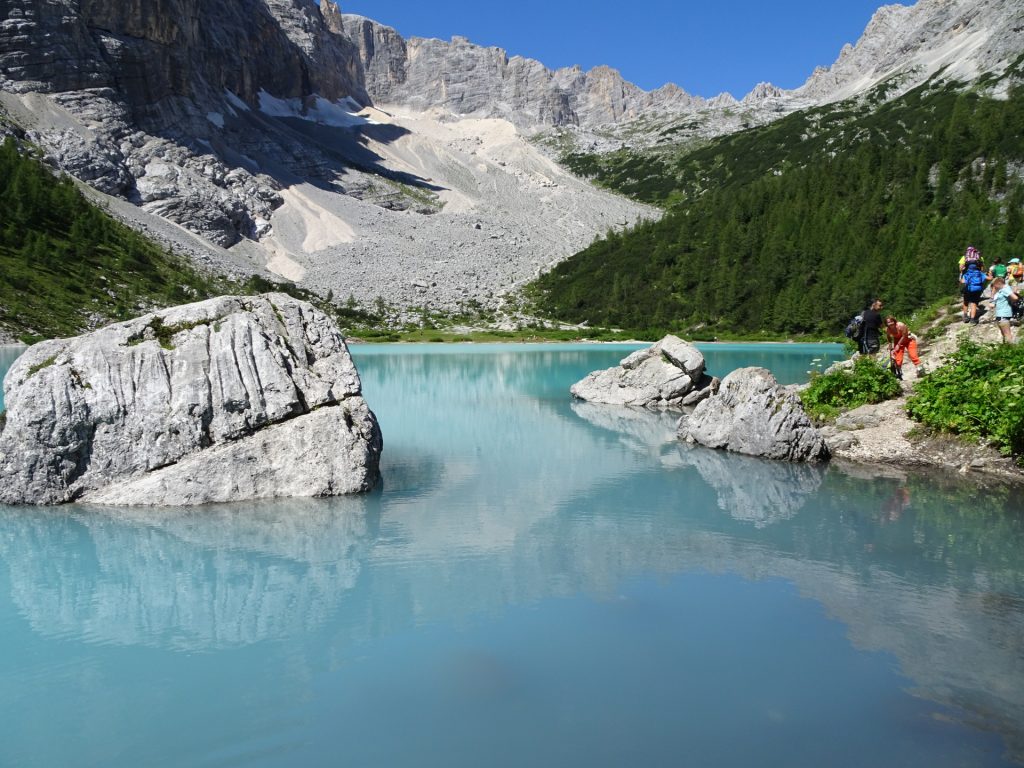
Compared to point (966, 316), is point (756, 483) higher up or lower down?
lower down

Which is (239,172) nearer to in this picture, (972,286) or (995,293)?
(972,286)

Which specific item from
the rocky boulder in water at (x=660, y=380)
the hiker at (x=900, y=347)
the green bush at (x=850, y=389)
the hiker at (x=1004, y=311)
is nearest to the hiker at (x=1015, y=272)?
the hiker at (x=1004, y=311)

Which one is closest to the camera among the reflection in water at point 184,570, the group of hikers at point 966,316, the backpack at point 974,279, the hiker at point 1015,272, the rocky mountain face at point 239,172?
the reflection in water at point 184,570

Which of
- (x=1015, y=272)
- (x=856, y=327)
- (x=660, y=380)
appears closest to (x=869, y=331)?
(x=856, y=327)

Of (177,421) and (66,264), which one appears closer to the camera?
(177,421)

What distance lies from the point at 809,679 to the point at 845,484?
392 inches

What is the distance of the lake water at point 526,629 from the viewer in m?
6.62

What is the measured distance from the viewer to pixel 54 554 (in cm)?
1171

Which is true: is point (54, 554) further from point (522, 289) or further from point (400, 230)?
point (400, 230)

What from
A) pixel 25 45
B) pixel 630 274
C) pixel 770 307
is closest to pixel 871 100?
pixel 630 274

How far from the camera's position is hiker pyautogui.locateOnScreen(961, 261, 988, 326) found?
2244cm

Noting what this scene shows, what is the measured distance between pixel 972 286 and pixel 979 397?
7.21 meters

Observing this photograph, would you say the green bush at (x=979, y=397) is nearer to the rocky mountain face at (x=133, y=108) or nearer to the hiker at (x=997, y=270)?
the hiker at (x=997, y=270)

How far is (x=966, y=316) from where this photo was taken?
24062 millimetres
